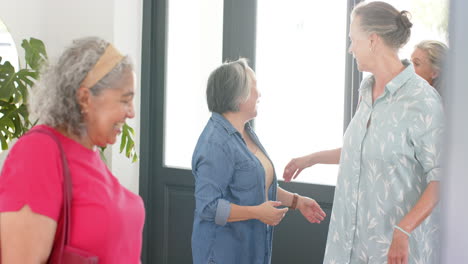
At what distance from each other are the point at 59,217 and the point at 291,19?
102 inches

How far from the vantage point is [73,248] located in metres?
1.27

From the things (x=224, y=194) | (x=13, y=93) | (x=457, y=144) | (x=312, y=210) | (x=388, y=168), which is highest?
(x=457, y=144)

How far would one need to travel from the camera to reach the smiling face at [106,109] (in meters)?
1.37

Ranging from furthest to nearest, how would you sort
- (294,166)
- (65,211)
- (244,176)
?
(294,166), (244,176), (65,211)

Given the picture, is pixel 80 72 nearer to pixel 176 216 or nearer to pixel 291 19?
pixel 291 19

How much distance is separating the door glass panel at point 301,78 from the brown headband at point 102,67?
220cm

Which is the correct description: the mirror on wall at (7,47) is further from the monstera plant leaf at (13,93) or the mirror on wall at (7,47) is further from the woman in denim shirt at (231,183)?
the woman in denim shirt at (231,183)

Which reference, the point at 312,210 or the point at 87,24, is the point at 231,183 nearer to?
the point at 312,210

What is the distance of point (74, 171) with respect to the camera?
51.9 inches

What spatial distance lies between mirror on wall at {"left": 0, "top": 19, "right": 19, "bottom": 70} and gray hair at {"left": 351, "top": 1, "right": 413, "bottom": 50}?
7.85 ft

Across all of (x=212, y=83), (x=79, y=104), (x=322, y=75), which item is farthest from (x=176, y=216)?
(x=79, y=104)

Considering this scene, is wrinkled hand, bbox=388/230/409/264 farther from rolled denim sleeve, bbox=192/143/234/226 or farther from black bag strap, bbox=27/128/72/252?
black bag strap, bbox=27/128/72/252

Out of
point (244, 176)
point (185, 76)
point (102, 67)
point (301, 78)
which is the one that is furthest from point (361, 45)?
point (185, 76)

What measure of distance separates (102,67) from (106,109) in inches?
4.0
